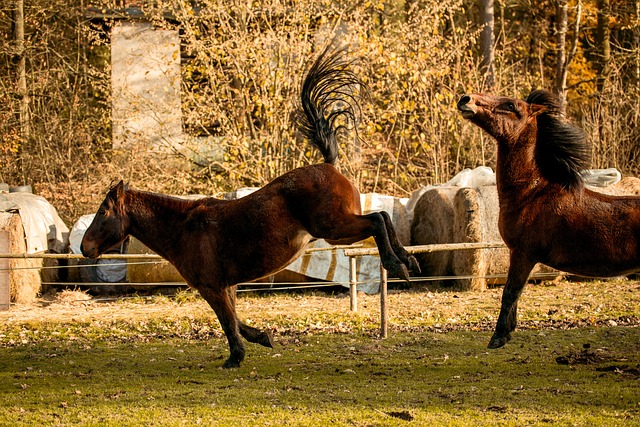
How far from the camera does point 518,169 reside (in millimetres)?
7605

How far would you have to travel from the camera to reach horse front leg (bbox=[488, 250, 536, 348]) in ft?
24.2

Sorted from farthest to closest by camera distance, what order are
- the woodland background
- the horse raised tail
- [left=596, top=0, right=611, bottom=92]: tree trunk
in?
[left=596, top=0, right=611, bottom=92]: tree trunk → the woodland background → the horse raised tail

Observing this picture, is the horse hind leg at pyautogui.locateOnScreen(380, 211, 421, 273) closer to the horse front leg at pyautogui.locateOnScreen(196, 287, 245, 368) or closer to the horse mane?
the horse mane

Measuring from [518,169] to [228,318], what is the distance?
2.87 m

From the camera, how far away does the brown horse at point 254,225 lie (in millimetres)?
7195

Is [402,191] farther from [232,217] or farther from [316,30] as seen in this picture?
[232,217]

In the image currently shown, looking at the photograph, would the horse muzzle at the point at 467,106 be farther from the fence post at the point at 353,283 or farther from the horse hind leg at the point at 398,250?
the fence post at the point at 353,283

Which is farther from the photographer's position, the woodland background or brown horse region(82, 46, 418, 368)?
the woodland background

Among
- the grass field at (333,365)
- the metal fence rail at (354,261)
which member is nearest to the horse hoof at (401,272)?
the grass field at (333,365)

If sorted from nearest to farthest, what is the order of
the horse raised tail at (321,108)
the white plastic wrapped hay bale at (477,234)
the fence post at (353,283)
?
the horse raised tail at (321,108)
the fence post at (353,283)
the white plastic wrapped hay bale at (477,234)

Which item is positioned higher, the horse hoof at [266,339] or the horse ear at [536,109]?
the horse ear at [536,109]

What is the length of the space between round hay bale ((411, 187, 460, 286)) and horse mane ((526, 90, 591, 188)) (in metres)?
5.55

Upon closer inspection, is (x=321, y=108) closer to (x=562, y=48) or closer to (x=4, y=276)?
(x=4, y=276)

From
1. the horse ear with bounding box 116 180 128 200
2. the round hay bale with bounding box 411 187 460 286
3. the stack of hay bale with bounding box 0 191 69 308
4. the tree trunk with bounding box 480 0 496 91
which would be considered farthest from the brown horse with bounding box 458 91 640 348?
the tree trunk with bounding box 480 0 496 91
